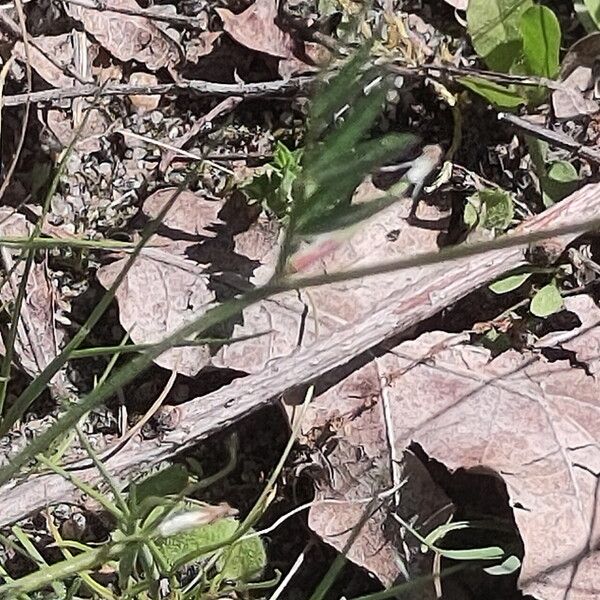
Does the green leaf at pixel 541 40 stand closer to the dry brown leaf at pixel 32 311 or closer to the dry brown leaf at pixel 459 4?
the dry brown leaf at pixel 459 4

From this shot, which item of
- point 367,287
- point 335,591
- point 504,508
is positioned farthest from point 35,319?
point 504,508

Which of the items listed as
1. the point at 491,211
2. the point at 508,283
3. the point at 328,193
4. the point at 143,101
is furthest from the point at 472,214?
the point at 328,193

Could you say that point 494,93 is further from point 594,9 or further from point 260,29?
point 260,29

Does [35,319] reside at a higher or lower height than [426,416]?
higher

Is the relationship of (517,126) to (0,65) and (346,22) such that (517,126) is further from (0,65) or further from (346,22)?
(0,65)

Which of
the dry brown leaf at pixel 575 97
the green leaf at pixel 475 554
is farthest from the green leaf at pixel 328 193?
the dry brown leaf at pixel 575 97
